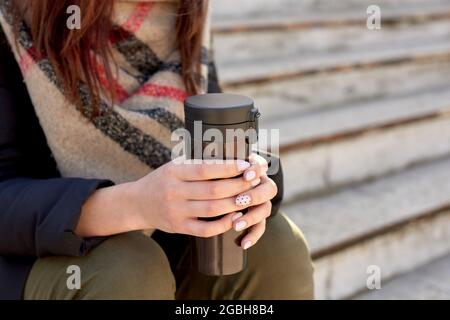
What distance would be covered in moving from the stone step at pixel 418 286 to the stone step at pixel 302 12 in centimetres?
81

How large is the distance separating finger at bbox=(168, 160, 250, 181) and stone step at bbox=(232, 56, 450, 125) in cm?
93

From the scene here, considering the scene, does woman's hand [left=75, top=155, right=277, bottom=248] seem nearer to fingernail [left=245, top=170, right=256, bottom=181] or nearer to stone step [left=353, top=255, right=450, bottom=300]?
fingernail [left=245, top=170, right=256, bottom=181]

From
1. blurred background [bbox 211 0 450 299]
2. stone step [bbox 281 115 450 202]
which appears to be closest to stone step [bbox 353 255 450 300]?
blurred background [bbox 211 0 450 299]

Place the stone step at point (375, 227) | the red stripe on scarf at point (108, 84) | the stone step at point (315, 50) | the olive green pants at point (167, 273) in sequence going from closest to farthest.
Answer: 1. the olive green pants at point (167, 273)
2. the red stripe on scarf at point (108, 84)
3. the stone step at point (375, 227)
4. the stone step at point (315, 50)

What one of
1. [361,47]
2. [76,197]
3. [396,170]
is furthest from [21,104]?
[361,47]

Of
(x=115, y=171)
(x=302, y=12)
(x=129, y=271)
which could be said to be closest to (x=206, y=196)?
(x=129, y=271)

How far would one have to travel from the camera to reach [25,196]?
31.2 inches

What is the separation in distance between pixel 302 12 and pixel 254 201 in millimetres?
1555

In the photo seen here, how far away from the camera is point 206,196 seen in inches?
27.4

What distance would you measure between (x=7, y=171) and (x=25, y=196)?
0.09m

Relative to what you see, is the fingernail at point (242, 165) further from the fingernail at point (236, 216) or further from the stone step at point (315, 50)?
the stone step at point (315, 50)

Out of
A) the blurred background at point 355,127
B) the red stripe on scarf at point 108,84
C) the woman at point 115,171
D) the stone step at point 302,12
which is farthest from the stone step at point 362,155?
the red stripe on scarf at point 108,84

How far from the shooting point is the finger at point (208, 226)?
2.34ft

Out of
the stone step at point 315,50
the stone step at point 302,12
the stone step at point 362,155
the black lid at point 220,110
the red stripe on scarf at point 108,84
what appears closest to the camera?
the black lid at point 220,110
